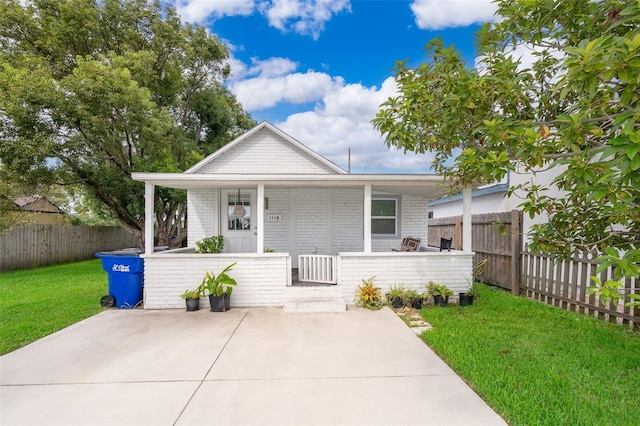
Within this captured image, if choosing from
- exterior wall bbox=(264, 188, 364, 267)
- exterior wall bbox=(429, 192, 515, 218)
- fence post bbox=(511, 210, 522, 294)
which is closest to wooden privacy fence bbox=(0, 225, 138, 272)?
exterior wall bbox=(264, 188, 364, 267)

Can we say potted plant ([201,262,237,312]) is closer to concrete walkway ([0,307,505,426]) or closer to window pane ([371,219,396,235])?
concrete walkway ([0,307,505,426])

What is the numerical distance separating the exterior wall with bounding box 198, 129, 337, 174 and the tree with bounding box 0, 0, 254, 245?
3.08 m

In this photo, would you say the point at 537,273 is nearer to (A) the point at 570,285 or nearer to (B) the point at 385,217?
(A) the point at 570,285

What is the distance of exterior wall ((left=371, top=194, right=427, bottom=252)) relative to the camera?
8.82 metres

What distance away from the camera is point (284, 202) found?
8703mm

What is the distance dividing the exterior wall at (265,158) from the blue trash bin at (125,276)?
3877mm

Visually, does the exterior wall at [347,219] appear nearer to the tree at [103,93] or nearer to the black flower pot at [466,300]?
the black flower pot at [466,300]

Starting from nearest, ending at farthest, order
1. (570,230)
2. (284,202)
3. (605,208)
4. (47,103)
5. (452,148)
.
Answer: (605,208)
(570,230)
(452,148)
(284,202)
(47,103)

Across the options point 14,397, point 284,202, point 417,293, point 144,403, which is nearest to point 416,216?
point 417,293

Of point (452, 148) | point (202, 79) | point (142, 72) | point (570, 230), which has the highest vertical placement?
point (202, 79)

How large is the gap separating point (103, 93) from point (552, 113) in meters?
11.8

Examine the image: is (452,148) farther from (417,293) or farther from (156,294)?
(156,294)

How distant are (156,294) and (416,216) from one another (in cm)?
684

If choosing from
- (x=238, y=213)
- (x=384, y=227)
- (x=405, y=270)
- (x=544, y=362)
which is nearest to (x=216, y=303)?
(x=238, y=213)
